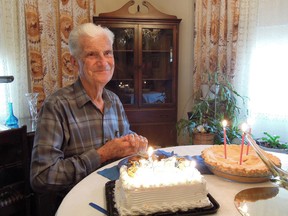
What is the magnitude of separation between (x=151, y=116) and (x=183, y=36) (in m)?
1.06

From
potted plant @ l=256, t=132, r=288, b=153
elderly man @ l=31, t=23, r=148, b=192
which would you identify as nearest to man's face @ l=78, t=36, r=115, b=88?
elderly man @ l=31, t=23, r=148, b=192

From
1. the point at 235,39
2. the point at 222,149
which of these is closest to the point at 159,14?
the point at 235,39

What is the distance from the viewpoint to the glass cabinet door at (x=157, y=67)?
9.62ft

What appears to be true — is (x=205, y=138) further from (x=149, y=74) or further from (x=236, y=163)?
(x=236, y=163)

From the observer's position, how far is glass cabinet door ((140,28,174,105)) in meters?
2.93

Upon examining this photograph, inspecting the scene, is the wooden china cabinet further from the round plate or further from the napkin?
the round plate

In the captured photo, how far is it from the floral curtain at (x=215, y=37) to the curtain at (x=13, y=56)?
1.82 m

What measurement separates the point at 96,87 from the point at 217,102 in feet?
4.69

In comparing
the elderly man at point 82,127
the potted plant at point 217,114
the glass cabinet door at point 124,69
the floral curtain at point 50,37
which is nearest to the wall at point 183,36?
the floral curtain at point 50,37

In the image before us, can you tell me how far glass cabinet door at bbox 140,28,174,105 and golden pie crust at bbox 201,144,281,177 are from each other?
6.03 feet

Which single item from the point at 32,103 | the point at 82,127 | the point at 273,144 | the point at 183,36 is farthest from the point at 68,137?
the point at 183,36

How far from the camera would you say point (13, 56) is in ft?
8.41

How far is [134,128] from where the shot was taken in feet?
9.80

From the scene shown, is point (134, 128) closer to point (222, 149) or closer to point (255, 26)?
point (255, 26)
